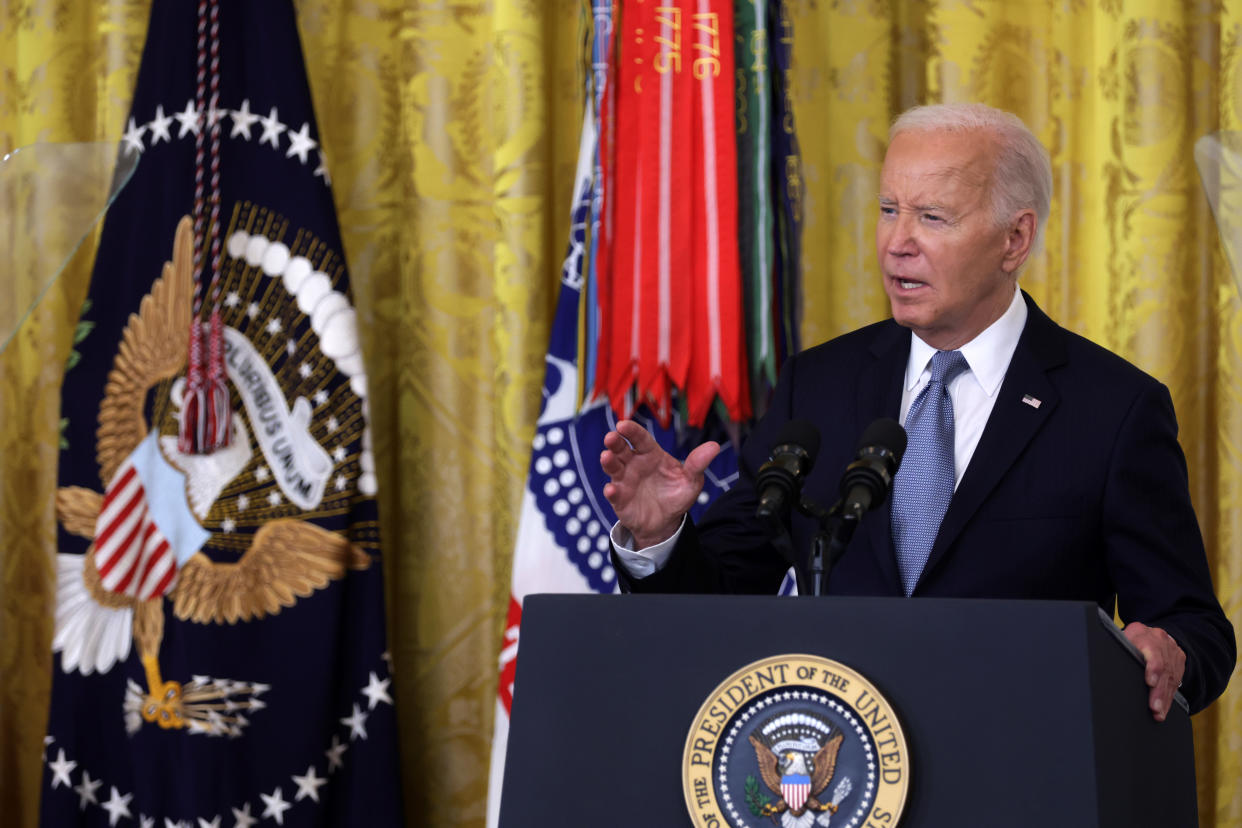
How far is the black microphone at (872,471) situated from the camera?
1.22 m

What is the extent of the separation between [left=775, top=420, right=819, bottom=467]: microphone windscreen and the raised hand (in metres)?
0.22

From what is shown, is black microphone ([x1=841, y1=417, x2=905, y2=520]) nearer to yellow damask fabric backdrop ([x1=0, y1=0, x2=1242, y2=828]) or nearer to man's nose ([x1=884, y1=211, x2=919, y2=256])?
man's nose ([x1=884, y1=211, x2=919, y2=256])

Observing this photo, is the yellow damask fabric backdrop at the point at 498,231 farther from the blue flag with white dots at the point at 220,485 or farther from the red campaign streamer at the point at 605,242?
the blue flag with white dots at the point at 220,485

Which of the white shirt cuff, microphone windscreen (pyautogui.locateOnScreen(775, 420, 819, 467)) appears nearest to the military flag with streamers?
the white shirt cuff

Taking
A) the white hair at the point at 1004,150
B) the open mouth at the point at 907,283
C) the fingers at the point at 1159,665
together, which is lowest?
the fingers at the point at 1159,665

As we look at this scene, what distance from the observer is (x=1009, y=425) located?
1769 mm

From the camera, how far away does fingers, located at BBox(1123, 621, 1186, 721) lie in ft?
4.15

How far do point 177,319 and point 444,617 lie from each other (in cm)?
98

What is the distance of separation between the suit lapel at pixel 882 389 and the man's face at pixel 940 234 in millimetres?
80

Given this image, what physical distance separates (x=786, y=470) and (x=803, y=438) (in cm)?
7

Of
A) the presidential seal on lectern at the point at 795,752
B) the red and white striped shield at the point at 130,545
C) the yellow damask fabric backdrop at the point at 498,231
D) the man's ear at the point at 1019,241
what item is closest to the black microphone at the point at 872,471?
the presidential seal on lectern at the point at 795,752

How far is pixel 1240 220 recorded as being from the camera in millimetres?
1562

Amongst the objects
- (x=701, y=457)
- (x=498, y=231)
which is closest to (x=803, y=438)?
(x=701, y=457)

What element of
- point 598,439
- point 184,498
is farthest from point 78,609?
point 598,439
